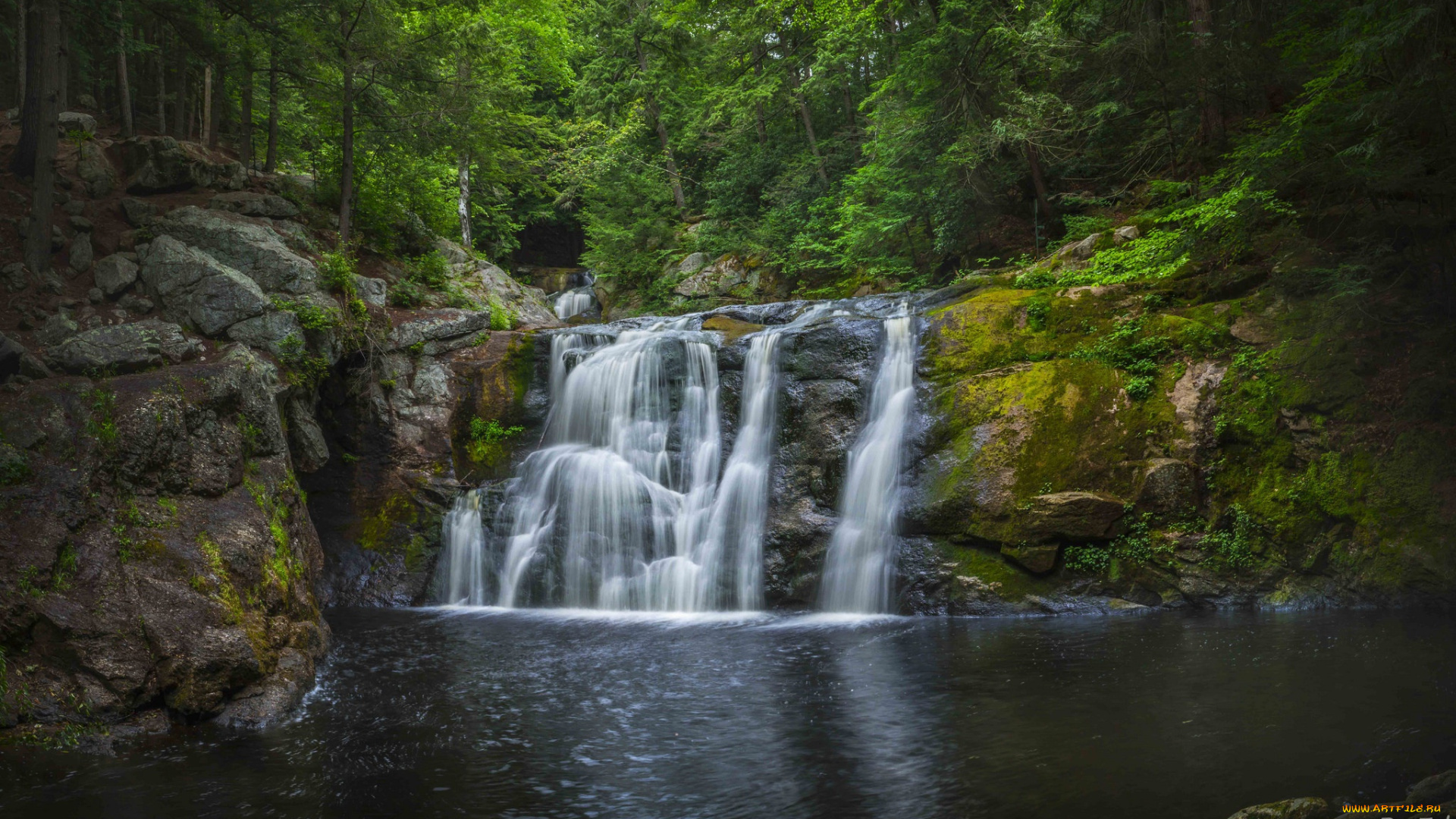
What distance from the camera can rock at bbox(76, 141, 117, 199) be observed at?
1140 cm

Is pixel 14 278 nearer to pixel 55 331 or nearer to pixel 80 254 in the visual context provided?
pixel 80 254

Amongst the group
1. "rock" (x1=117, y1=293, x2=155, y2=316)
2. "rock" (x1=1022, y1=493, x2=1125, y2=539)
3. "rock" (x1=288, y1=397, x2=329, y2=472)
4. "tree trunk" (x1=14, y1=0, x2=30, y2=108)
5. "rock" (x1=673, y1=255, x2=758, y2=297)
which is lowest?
"rock" (x1=1022, y1=493, x2=1125, y2=539)

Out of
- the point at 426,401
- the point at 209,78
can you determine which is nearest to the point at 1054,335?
the point at 426,401

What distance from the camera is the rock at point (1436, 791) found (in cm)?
389

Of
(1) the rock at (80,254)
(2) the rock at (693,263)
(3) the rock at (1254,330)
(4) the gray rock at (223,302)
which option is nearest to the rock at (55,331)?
(4) the gray rock at (223,302)

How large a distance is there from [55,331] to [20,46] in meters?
11.3

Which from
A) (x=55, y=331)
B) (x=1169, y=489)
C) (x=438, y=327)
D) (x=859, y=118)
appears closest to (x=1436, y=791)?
(x=1169, y=489)

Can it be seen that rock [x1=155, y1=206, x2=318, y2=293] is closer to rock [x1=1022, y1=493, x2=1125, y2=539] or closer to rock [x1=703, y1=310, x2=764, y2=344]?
rock [x1=703, y1=310, x2=764, y2=344]

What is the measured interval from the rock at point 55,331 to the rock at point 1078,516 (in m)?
11.2

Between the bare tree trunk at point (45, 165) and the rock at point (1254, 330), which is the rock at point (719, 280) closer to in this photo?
the rock at point (1254, 330)

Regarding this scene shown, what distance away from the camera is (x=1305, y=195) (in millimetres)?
10250

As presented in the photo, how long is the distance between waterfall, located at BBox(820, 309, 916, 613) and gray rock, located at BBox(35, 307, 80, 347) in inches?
364

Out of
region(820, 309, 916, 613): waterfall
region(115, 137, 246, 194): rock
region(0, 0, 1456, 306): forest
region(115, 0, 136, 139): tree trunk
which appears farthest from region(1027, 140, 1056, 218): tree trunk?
region(115, 0, 136, 139): tree trunk

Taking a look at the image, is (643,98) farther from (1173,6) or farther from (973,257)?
(1173,6)
